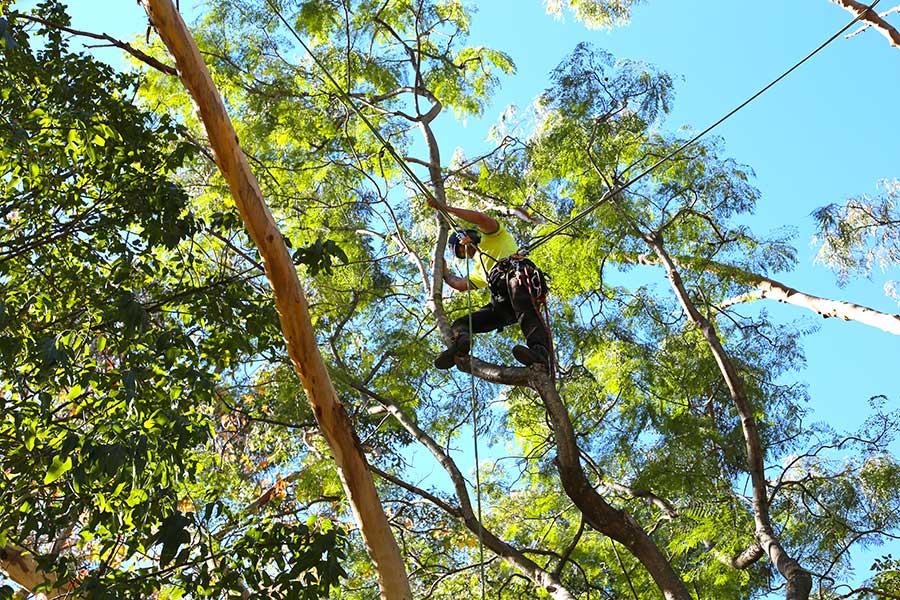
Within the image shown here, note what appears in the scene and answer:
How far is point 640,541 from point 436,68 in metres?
5.99

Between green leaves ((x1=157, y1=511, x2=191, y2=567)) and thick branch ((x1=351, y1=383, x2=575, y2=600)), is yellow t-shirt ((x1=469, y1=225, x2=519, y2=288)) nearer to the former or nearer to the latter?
thick branch ((x1=351, y1=383, x2=575, y2=600))

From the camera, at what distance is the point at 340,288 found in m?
9.62

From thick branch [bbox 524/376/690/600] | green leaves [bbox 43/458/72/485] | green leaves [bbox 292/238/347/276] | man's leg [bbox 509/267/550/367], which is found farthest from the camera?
man's leg [bbox 509/267/550/367]

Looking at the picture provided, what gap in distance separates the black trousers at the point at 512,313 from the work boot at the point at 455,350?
197 millimetres

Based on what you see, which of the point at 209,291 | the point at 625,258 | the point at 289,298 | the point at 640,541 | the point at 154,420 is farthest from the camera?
the point at 625,258

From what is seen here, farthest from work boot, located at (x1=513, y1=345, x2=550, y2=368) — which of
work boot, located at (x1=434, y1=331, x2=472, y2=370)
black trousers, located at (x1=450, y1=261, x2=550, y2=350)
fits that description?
work boot, located at (x1=434, y1=331, x2=472, y2=370)

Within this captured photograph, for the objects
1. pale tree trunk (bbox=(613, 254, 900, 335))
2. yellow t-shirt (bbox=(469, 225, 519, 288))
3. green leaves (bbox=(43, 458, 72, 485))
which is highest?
pale tree trunk (bbox=(613, 254, 900, 335))

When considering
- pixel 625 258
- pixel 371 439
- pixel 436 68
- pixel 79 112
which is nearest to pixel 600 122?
pixel 625 258

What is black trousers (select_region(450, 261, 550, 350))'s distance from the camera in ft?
20.1

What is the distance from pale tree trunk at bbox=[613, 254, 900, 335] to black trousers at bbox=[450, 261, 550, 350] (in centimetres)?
267

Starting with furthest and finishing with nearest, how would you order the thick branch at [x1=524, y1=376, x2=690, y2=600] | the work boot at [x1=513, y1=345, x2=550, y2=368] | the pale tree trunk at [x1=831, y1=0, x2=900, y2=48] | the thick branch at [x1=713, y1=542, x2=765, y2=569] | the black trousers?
1. the pale tree trunk at [x1=831, y1=0, x2=900, y2=48]
2. the thick branch at [x1=713, y1=542, x2=765, y2=569]
3. the black trousers
4. the work boot at [x1=513, y1=345, x2=550, y2=368]
5. the thick branch at [x1=524, y1=376, x2=690, y2=600]

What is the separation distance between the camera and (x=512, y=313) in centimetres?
657

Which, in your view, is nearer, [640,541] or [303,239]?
[640,541]

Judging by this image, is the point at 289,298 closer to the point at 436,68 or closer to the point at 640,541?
the point at 640,541
